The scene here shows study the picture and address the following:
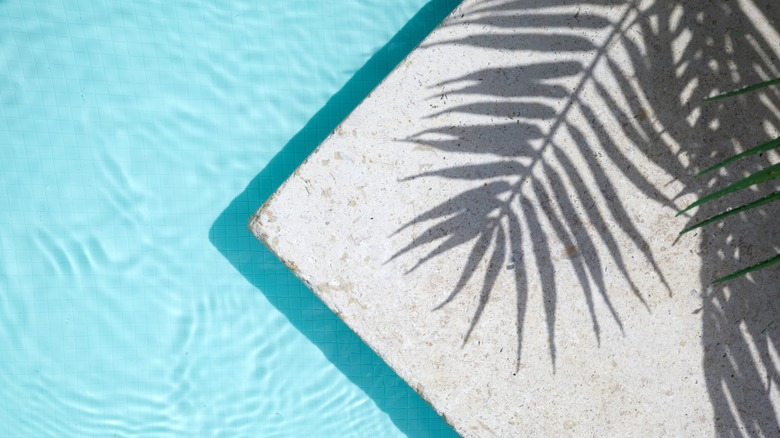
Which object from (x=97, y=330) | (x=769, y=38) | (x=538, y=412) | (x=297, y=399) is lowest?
(x=97, y=330)

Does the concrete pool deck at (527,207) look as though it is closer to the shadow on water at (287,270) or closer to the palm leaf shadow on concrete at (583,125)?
the palm leaf shadow on concrete at (583,125)

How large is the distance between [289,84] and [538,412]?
1896mm

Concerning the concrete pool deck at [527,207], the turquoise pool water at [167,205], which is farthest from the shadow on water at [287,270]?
the concrete pool deck at [527,207]

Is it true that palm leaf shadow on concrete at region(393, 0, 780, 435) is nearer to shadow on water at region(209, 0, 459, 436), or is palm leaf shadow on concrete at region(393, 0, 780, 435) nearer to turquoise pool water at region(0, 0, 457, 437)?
shadow on water at region(209, 0, 459, 436)

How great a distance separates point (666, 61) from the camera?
7.45 feet

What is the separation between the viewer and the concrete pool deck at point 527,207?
2.27 m

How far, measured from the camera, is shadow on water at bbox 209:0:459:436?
261cm

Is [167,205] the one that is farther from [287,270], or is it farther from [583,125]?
[583,125]

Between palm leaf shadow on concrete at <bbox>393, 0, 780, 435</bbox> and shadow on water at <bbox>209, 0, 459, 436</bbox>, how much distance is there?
0.47 meters

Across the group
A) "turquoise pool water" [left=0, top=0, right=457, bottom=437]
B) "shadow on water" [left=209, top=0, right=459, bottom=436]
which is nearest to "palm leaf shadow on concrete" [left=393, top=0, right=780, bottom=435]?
"shadow on water" [left=209, top=0, right=459, bottom=436]

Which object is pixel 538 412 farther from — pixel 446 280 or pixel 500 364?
pixel 446 280

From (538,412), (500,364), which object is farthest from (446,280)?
(538,412)

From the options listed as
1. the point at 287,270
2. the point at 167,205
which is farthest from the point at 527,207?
the point at 167,205

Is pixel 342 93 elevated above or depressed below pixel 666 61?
below
